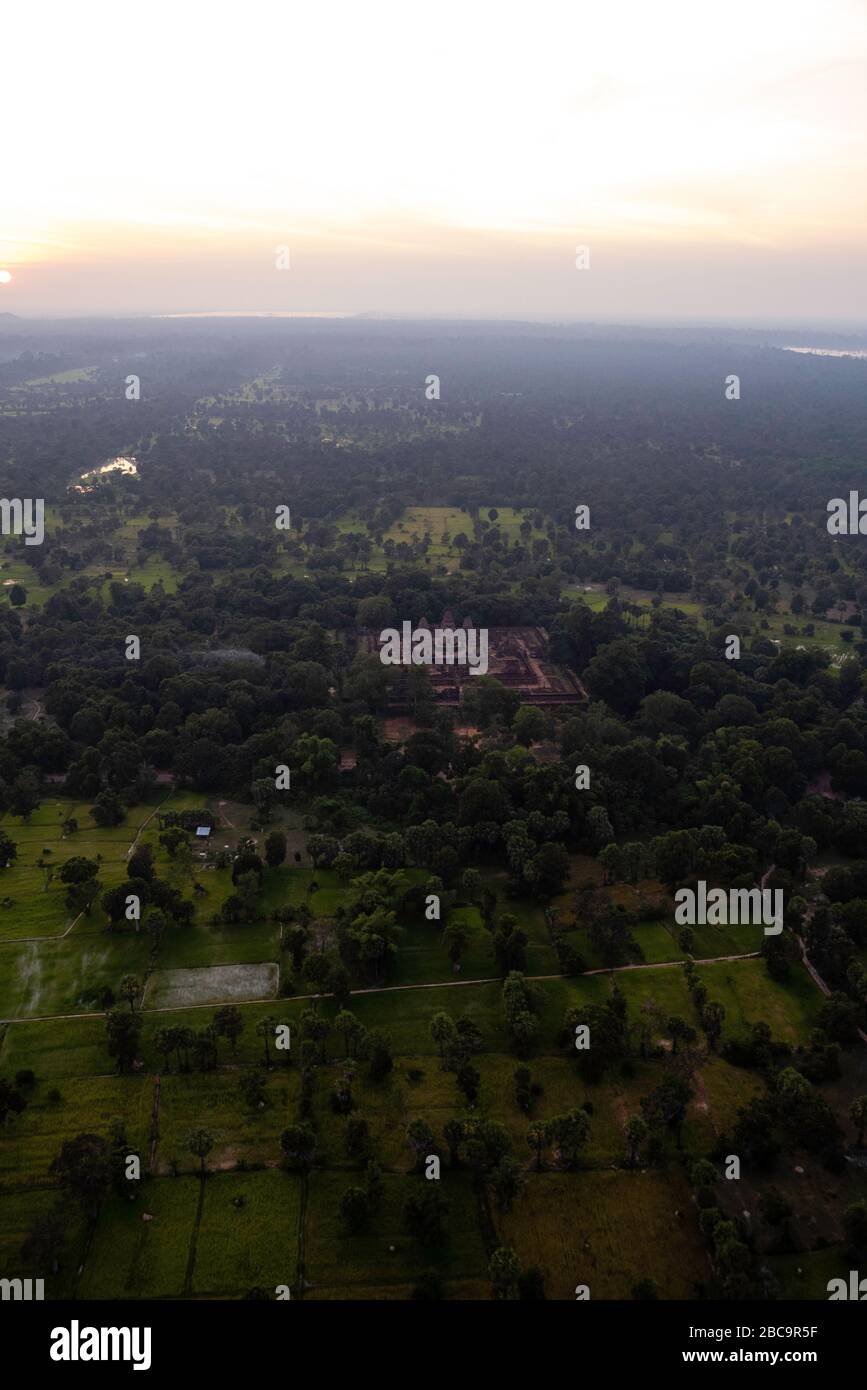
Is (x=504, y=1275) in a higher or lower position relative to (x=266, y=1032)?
lower

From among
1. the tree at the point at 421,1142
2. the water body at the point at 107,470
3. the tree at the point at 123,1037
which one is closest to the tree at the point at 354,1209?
the tree at the point at 421,1142

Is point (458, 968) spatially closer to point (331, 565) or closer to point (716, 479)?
point (331, 565)

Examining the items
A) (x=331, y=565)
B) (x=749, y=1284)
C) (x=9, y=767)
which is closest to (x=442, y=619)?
(x=331, y=565)

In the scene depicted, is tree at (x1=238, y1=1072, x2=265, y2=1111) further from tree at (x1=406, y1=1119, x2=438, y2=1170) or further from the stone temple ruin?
the stone temple ruin

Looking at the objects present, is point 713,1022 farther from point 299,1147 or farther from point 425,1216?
point 299,1147

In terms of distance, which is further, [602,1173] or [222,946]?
[222,946]

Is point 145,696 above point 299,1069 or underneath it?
above

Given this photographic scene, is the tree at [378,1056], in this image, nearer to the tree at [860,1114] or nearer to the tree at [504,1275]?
the tree at [504,1275]

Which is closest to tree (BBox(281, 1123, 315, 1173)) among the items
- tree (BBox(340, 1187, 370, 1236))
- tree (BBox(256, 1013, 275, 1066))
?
tree (BBox(340, 1187, 370, 1236))

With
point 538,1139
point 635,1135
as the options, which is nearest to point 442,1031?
point 538,1139
